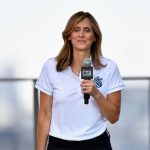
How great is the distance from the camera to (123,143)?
5.12 m

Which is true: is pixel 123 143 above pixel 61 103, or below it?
below

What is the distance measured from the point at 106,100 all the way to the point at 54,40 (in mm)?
2793

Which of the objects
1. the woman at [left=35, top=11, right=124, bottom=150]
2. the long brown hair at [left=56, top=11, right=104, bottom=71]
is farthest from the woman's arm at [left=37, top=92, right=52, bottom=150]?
the long brown hair at [left=56, top=11, right=104, bottom=71]

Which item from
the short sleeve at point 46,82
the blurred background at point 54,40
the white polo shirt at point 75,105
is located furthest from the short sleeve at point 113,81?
the blurred background at point 54,40

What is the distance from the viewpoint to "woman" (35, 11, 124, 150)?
2590 millimetres

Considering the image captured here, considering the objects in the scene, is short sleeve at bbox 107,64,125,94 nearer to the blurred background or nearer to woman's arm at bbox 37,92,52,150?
woman's arm at bbox 37,92,52,150

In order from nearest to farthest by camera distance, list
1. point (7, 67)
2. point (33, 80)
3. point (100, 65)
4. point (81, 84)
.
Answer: point (81, 84), point (100, 65), point (33, 80), point (7, 67)

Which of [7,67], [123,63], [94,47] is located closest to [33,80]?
[7,67]

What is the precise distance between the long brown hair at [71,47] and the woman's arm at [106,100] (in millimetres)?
148

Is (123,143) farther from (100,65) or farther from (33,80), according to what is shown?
(100,65)

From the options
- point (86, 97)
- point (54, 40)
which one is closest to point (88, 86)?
point (86, 97)

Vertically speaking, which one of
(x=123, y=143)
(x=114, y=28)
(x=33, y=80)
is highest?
(x=114, y=28)

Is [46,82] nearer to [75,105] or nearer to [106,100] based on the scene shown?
[75,105]

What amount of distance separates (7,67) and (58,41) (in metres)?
0.48
